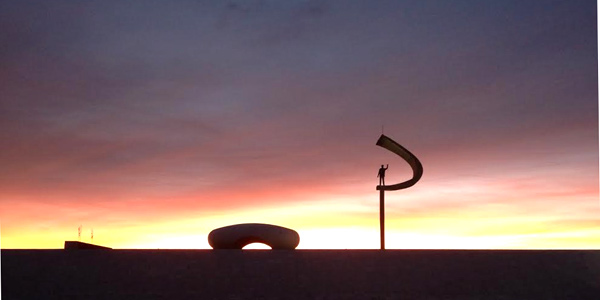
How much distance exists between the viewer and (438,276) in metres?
23.3

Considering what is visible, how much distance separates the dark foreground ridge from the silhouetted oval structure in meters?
5.73

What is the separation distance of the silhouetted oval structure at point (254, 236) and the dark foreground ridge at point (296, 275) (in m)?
5.73

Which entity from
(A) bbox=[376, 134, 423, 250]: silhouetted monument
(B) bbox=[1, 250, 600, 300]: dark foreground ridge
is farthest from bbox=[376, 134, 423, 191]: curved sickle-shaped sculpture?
(B) bbox=[1, 250, 600, 300]: dark foreground ridge

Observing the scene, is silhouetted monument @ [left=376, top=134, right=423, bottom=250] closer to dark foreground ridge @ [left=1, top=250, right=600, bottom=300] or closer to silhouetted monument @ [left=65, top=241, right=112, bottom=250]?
dark foreground ridge @ [left=1, top=250, right=600, bottom=300]

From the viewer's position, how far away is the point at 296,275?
23000 mm

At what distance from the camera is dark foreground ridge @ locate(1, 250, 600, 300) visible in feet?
72.3

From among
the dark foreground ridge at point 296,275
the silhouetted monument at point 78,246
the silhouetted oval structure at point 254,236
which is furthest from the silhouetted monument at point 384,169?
the silhouetted monument at point 78,246

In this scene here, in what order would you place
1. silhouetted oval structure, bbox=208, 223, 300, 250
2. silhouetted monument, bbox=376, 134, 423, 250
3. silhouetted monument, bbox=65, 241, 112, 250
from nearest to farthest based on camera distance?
1. silhouetted monument, bbox=65, 241, 112, 250
2. silhouetted oval structure, bbox=208, 223, 300, 250
3. silhouetted monument, bbox=376, 134, 423, 250

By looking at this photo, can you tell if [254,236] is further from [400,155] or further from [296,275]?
[400,155]

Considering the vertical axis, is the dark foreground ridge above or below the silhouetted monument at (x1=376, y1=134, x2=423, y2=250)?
below

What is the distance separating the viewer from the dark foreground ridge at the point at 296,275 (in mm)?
22047

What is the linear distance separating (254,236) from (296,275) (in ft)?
23.3

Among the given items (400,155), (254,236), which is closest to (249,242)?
(254,236)

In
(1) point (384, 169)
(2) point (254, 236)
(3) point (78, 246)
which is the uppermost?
(1) point (384, 169)
